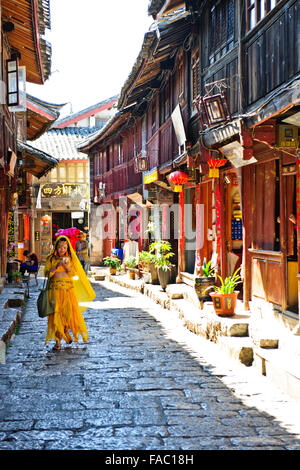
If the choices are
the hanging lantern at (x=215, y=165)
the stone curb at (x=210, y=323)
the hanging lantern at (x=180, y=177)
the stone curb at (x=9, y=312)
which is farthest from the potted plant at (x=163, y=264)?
the hanging lantern at (x=215, y=165)

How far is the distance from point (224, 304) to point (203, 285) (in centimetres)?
211

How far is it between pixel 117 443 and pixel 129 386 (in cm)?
209

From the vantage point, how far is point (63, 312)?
31.2 ft

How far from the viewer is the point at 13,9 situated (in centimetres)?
1338

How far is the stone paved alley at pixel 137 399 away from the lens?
5297 mm

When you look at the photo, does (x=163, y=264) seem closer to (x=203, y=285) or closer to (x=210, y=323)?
(x=203, y=285)

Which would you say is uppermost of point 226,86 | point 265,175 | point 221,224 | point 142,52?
point 142,52

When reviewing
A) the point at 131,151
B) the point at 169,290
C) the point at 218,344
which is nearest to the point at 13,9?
the point at 169,290

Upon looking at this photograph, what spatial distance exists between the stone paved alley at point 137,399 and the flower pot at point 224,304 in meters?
0.68

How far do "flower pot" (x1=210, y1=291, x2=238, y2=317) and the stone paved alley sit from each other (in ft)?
2.23

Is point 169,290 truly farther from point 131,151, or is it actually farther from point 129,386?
point 131,151

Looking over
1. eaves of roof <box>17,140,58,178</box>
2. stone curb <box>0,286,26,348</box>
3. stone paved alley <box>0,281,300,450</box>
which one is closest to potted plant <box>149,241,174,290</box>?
stone curb <box>0,286,26,348</box>

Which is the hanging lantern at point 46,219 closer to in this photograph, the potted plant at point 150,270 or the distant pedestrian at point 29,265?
the distant pedestrian at point 29,265

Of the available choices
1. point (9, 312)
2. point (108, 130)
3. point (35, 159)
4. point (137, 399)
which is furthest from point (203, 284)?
point (108, 130)
